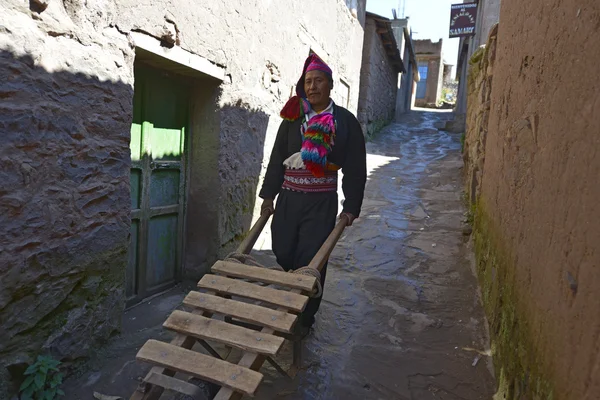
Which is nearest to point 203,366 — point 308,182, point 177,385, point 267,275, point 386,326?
point 177,385

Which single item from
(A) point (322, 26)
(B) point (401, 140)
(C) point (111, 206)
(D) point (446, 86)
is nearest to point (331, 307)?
(C) point (111, 206)

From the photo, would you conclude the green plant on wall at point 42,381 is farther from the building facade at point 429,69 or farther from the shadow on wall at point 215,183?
the building facade at point 429,69

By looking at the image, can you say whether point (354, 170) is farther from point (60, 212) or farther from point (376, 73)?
point (376, 73)

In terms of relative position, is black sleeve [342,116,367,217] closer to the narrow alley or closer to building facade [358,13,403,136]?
the narrow alley

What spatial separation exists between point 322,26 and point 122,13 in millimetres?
3930

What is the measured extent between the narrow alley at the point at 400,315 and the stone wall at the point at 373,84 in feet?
16.6

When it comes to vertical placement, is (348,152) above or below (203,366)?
above

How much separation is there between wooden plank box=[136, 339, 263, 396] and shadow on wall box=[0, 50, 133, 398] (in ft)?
2.35

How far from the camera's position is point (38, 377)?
191cm

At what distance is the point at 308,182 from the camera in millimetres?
2357

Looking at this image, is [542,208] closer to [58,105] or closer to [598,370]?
[598,370]

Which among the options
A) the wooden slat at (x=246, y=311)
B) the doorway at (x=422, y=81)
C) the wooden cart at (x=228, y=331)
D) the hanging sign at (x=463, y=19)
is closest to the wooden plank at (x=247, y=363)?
the wooden cart at (x=228, y=331)

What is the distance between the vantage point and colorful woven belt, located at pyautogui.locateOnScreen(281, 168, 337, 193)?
2.36 m

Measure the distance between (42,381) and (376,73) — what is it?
422 inches
